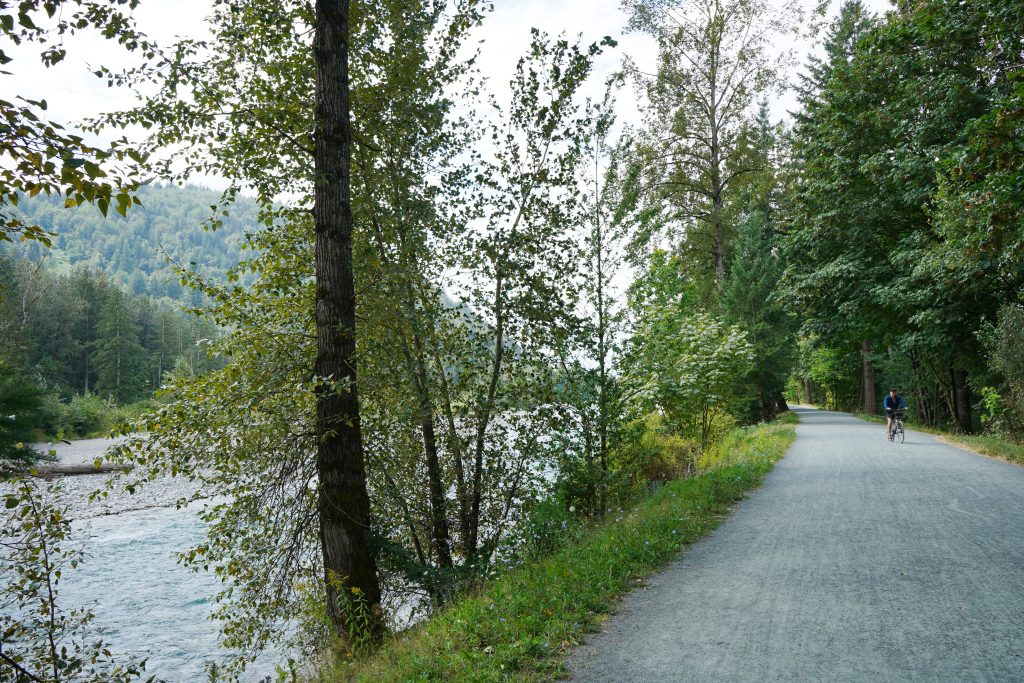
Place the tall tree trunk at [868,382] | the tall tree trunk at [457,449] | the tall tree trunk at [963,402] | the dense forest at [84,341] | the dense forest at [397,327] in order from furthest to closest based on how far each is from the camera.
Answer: the dense forest at [84,341] < the tall tree trunk at [868,382] < the tall tree trunk at [963,402] < the tall tree trunk at [457,449] < the dense forest at [397,327]

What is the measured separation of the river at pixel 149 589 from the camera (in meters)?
9.29

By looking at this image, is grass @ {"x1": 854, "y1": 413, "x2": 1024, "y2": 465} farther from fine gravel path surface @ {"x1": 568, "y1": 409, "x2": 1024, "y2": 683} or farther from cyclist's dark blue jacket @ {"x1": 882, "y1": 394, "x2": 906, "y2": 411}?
fine gravel path surface @ {"x1": 568, "y1": 409, "x2": 1024, "y2": 683}

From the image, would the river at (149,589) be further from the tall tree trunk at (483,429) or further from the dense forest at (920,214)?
the dense forest at (920,214)

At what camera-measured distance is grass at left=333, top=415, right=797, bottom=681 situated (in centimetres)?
430

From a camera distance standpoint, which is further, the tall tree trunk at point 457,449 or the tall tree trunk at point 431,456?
the tall tree trunk at point 457,449

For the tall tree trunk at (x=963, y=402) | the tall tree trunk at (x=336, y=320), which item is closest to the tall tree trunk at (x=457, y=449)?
the tall tree trunk at (x=336, y=320)

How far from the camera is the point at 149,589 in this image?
12203mm

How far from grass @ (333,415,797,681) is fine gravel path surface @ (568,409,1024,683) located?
24cm

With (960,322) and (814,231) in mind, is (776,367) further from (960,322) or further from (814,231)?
(960,322)

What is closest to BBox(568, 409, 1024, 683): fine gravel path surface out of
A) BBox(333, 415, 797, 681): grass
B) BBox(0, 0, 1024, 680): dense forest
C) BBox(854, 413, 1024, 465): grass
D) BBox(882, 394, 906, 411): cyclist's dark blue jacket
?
BBox(333, 415, 797, 681): grass

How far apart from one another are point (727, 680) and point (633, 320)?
7.97 meters

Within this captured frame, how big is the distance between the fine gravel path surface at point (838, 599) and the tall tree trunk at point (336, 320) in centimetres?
315

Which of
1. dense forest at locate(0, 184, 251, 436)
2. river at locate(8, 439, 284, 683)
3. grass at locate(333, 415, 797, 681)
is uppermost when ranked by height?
dense forest at locate(0, 184, 251, 436)

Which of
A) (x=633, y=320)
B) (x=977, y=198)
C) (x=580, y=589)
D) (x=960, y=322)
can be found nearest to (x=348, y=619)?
(x=580, y=589)
